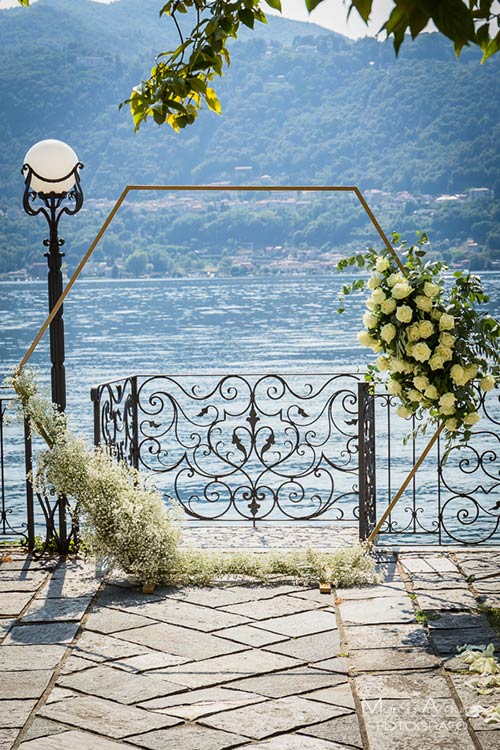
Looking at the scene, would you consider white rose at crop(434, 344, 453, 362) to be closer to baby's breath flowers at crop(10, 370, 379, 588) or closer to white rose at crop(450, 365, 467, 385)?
white rose at crop(450, 365, 467, 385)

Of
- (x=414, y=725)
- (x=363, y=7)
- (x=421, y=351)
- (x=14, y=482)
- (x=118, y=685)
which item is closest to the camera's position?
(x=363, y=7)

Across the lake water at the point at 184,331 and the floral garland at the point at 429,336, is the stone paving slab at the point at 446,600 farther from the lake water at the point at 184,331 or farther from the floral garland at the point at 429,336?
the lake water at the point at 184,331

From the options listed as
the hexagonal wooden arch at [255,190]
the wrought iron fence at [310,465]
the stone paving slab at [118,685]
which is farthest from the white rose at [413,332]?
the stone paving slab at [118,685]

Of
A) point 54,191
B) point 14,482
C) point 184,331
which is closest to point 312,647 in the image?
point 54,191

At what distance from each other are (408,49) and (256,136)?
7.63 metres

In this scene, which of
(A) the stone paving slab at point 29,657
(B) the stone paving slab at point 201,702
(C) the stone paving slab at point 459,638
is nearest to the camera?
(B) the stone paving slab at point 201,702

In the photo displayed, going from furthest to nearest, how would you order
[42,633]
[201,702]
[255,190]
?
[255,190] → [42,633] → [201,702]

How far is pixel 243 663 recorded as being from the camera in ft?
11.9

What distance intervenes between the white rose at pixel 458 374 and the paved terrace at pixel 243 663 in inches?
39.6

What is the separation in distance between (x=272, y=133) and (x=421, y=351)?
128 feet

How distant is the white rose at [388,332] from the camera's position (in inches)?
166

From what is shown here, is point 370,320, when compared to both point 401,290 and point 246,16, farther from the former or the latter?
point 246,16

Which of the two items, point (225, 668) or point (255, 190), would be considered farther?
point (255, 190)

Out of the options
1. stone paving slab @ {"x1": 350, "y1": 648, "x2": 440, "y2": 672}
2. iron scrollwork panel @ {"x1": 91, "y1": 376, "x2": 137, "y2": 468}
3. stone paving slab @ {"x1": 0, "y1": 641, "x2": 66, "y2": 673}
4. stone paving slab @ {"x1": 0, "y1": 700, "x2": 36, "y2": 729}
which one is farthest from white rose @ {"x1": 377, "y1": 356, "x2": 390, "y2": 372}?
stone paving slab @ {"x1": 0, "y1": 700, "x2": 36, "y2": 729}
